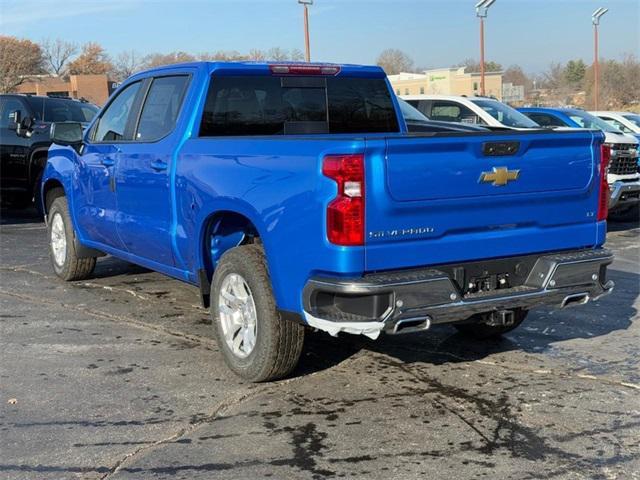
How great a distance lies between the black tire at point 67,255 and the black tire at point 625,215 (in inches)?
346


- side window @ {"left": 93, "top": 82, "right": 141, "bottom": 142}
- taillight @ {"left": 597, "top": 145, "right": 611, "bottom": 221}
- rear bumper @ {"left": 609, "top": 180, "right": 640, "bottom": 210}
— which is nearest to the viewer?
taillight @ {"left": 597, "top": 145, "right": 611, "bottom": 221}

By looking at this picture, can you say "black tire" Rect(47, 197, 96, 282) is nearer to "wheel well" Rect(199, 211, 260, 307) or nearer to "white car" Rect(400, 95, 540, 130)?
"wheel well" Rect(199, 211, 260, 307)

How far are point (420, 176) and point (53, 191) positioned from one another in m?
5.19

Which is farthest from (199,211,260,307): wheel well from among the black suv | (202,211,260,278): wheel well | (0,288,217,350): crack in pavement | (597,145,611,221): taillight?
the black suv

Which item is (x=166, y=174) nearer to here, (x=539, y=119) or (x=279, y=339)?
(x=279, y=339)

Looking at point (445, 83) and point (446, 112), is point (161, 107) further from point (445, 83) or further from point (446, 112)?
point (445, 83)

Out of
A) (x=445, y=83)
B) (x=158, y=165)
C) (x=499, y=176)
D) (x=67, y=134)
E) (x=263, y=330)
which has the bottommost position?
(x=263, y=330)

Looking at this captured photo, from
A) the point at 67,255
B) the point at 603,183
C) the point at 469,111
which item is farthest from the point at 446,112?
the point at 603,183

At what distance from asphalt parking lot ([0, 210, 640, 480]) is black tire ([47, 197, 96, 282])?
0.95 metres

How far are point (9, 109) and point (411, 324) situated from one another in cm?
1041

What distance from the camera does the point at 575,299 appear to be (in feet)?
15.2

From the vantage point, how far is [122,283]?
7.79 meters

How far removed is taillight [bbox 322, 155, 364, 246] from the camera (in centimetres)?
385

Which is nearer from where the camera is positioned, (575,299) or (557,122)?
(575,299)
